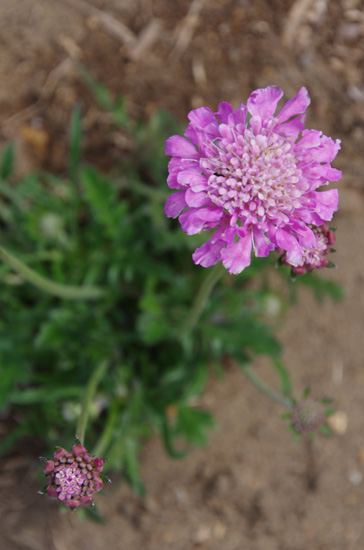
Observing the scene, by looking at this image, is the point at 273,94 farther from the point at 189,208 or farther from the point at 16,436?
the point at 16,436

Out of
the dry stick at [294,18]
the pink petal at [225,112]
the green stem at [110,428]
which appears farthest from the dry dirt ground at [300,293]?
the pink petal at [225,112]

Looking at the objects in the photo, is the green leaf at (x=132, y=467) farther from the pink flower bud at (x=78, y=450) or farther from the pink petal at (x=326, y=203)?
the pink petal at (x=326, y=203)

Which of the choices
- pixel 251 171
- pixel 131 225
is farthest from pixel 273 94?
pixel 131 225

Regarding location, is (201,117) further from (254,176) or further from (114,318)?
(114,318)

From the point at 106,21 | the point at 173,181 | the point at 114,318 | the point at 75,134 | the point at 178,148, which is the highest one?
the point at 106,21

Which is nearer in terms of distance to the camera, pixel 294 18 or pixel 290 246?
pixel 290 246

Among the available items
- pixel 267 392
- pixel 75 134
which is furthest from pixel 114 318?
pixel 267 392

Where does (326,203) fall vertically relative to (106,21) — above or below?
below

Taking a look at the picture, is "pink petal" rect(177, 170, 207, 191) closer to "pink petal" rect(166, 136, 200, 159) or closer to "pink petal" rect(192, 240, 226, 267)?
"pink petal" rect(166, 136, 200, 159)
